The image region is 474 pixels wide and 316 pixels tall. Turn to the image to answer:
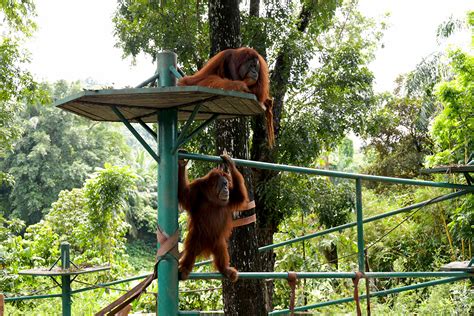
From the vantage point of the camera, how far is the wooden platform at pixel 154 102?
5.49ft

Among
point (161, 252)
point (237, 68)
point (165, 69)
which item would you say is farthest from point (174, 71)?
point (237, 68)

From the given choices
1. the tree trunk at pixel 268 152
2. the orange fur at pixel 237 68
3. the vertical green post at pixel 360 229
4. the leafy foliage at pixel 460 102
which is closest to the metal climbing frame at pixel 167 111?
the vertical green post at pixel 360 229

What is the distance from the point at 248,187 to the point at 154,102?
7.37 ft

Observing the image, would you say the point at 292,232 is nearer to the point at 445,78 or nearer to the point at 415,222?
the point at 415,222

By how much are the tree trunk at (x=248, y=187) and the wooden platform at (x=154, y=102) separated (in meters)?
1.79

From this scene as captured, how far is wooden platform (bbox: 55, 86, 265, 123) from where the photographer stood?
1.67m

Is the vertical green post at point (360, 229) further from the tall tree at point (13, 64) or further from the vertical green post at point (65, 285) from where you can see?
the tall tree at point (13, 64)

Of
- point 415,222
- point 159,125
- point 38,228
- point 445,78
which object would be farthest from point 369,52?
point 159,125

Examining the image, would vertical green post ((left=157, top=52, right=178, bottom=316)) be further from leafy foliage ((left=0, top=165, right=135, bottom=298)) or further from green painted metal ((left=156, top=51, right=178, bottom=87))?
leafy foliage ((left=0, top=165, right=135, bottom=298))

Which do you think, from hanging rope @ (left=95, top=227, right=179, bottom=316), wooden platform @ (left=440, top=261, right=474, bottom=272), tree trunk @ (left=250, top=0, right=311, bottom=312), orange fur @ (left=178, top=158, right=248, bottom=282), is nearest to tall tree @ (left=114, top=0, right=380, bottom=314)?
tree trunk @ (left=250, top=0, right=311, bottom=312)

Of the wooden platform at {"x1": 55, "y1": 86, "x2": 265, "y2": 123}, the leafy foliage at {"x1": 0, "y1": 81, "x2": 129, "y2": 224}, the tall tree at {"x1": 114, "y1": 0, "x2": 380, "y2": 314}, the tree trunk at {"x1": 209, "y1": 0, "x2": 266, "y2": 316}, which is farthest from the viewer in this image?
the leafy foliage at {"x1": 0, "y1": 81, "x2": 129, "y2": 224}

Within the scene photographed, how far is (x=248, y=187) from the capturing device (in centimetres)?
400

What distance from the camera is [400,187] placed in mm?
11844

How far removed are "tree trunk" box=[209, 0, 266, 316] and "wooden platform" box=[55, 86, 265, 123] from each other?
5.88 ft
